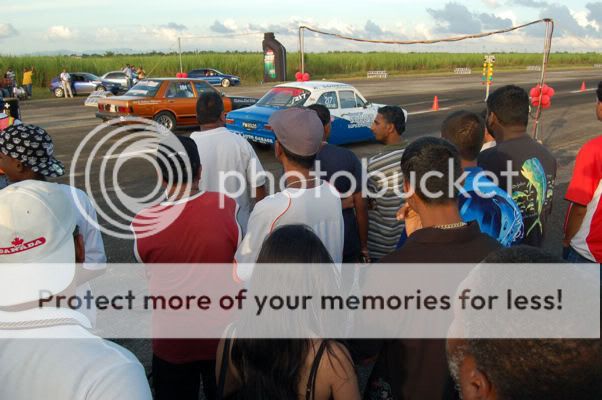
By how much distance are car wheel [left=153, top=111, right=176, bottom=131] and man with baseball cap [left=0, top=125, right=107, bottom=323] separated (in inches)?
450

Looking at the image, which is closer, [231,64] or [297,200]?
[297,200]

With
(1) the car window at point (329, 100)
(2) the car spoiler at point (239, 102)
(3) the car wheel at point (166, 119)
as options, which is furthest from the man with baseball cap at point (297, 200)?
(2) the car spoiler at point (239, 102)

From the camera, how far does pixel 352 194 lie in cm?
384

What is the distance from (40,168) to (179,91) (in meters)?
12.2

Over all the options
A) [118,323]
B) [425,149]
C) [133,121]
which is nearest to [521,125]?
[425,149]

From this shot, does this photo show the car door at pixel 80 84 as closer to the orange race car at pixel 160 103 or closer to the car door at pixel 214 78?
the car door at pixel 214 78

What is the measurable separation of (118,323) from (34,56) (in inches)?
1681

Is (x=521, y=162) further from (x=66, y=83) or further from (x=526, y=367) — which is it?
(x=66, y=83)

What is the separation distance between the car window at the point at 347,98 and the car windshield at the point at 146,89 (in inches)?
224

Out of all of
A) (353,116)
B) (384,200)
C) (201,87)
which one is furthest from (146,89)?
(384,200)

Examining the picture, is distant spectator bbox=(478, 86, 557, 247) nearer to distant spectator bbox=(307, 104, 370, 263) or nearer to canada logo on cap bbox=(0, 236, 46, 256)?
distant spectator bbox=(307, 104, 370, 263)

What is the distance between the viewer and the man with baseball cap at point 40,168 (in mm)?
2979

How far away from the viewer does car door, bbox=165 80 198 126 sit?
47.3 feet

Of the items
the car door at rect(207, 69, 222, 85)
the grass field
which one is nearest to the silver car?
the grass field
